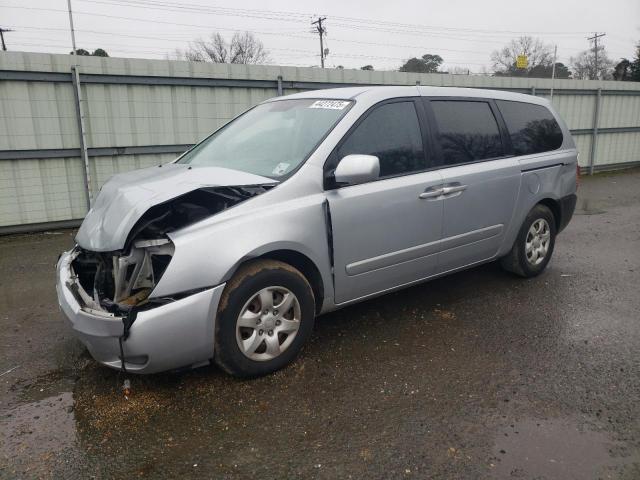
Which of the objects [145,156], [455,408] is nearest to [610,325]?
[455,408]

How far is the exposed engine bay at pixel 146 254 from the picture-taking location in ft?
9.45

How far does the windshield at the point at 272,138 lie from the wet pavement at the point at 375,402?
1362mm

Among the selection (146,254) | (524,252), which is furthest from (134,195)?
(524,252)

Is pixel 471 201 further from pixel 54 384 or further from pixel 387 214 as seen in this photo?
pixel 54 384

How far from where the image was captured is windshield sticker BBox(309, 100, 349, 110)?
3.70 m

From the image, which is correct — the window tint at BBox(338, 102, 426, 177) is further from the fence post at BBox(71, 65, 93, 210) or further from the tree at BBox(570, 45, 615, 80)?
the tree at BBox(570, 45, 615, 80)

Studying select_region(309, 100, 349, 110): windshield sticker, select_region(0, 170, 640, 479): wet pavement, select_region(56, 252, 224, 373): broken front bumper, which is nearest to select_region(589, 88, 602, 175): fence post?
select_region(0, 170, 640, 479): wet pavement

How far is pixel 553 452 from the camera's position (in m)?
2.50

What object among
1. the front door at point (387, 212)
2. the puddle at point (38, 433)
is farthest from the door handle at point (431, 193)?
the puddle at point (38, 433)

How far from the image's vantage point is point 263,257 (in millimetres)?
3160

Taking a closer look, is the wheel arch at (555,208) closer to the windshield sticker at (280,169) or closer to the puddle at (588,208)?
the windshield sticker at (280,169)

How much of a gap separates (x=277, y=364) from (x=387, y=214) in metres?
1.28

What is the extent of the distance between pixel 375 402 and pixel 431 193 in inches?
65.1

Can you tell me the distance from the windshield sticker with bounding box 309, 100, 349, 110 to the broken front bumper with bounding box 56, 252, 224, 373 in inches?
63.9
